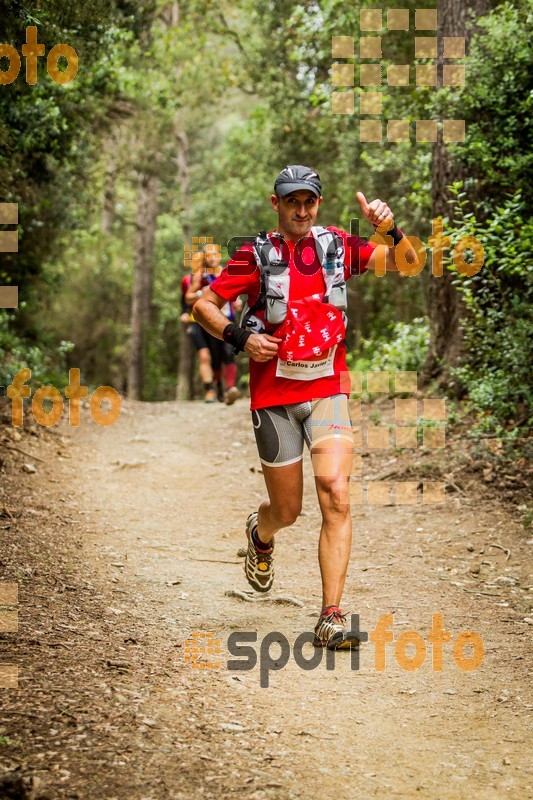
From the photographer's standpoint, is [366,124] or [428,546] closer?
[428,546]

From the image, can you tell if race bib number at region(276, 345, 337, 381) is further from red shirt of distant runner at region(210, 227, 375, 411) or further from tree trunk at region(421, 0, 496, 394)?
tree trunk at region(421, 0, 496, 394)

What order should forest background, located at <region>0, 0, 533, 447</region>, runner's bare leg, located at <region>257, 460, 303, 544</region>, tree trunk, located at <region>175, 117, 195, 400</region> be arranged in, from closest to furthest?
runner's bare leg, located at <region>257, 460, 303, 544</region> → forest background, located at <region>0, 0, 533, 447</region> → tree trunk, located at <region>175, 117, 195, 400</region>

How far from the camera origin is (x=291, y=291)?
446cm

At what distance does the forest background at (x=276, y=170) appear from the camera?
26.9 feet

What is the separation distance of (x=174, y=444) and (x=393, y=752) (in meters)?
7.68

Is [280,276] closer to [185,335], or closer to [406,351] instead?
[406,351]

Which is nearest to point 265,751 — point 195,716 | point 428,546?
point 195,716

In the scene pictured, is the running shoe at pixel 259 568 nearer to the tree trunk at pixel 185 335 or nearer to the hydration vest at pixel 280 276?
the hydration vest at pixel 280 276

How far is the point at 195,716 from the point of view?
349 cm

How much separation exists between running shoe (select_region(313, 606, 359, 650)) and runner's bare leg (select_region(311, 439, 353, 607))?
0.08m

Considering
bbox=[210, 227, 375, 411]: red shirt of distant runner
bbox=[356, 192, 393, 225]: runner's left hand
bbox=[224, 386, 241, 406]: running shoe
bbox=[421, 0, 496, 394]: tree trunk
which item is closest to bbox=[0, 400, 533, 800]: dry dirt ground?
bbox=[210, 227, 375, 411]: red shirt of distant runner

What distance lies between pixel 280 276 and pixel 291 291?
0.10m

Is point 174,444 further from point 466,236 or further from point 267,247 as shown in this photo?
point 267,247

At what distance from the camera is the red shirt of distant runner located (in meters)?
4.49
